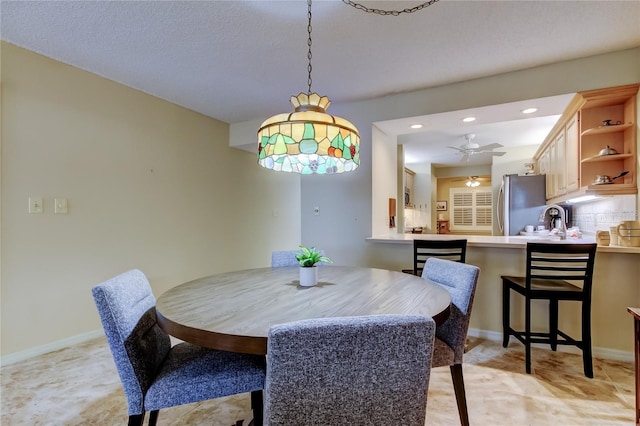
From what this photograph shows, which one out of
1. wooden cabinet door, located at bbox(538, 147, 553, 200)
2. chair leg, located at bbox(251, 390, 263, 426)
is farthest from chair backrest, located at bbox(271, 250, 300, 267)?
wooden cabinet door, located at bbox(538, 147, 553, 200)

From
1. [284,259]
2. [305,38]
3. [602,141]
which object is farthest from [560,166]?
[284,259]

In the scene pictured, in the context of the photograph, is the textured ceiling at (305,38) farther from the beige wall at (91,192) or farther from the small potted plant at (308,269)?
the small potted plant at (308,269)

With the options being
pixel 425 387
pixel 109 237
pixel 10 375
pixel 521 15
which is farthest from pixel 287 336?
pixel 109 237

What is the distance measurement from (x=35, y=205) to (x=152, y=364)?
202 centimetres

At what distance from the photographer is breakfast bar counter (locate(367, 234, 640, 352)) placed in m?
2.35

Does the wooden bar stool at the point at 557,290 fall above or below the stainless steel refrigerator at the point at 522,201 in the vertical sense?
below

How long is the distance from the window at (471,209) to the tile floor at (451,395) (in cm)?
559

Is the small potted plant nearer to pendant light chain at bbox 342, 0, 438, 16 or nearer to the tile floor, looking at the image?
the tile floor

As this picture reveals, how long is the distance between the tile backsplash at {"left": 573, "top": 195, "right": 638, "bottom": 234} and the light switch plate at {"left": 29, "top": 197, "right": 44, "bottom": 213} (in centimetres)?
456

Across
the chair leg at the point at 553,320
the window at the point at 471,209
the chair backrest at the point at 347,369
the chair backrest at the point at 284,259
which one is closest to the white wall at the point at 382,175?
the chair backrest at the point at 284,259

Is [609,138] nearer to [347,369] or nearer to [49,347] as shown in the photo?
[347,369]

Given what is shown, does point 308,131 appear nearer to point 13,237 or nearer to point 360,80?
point 360,80

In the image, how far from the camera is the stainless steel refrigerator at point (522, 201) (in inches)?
178

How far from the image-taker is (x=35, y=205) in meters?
2.43
